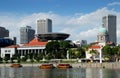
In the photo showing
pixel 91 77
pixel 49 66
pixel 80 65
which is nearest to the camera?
pixel 91 77

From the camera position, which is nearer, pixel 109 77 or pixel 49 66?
pixel 109 77

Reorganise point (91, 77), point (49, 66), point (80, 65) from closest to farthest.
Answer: point (91, 77) → point (49, 66) → point (80, 65)

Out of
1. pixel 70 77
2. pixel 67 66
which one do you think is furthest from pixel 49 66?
pixel 70 77

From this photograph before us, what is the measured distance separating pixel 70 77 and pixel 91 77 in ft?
17.5

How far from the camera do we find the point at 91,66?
177m

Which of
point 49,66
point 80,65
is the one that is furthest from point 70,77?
point 80,65

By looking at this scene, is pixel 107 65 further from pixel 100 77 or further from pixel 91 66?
pixel 100 77

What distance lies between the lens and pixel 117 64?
174125 mm

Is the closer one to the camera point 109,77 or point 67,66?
point 109,77

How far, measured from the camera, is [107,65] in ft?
572

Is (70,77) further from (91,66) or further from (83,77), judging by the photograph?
(91,66)

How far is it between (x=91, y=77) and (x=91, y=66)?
3283 inches

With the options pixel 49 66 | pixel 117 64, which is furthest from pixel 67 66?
pixel 117 64

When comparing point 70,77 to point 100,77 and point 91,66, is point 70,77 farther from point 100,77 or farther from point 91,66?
point 91,66
